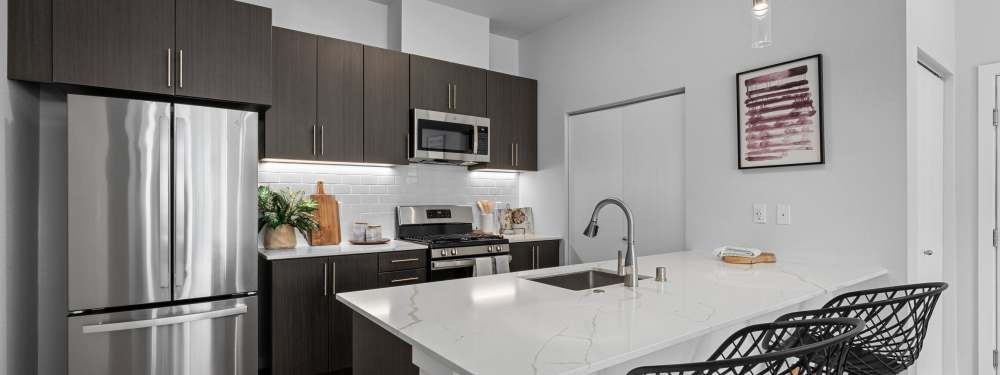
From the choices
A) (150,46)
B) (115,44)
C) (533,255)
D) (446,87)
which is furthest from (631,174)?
(115,44)

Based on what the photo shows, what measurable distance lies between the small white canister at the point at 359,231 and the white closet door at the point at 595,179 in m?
1.67

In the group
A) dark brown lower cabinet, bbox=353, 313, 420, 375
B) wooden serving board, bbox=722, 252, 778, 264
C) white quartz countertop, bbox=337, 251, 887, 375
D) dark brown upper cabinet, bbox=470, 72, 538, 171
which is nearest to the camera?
white quartz countertop, bbox=337, 251, 887, 375

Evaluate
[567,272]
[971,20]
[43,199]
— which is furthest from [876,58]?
[43,199]

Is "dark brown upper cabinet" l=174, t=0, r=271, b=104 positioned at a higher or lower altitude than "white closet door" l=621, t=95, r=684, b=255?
higher

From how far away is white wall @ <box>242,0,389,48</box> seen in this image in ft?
11.0

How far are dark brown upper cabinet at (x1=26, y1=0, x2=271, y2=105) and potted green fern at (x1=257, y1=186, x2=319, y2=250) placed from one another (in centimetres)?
64

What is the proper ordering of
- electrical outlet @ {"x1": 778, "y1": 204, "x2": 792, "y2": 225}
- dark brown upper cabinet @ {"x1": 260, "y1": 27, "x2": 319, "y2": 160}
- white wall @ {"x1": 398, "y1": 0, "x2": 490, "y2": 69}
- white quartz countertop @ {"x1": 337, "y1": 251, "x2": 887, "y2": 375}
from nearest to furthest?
white quartz countertop @ {"x1": 337, "y1": 251, "x2": 887, "y2": 375}, electrical outlet @ {"x1": 778, "y1": 204, "x2": 792, "y2": 225}, dark brown upper cabinet @ {"x1": 260, "y1": 27, "x2": 319, "y2": 160}, white wall @ {"x1": 398, "y1": 0, "x2": 490, "y2": 69}

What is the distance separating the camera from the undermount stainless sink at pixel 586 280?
218 cm

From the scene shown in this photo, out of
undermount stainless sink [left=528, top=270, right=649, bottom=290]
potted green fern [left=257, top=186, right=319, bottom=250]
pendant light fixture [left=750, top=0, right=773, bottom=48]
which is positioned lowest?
undermount stainless sink [left=528, top=270, right=649, bottom=290]

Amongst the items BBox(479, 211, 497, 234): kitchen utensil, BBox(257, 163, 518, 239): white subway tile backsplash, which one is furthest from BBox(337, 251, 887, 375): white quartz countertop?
BBox(479, 211, 497, 234): kitchen utensil

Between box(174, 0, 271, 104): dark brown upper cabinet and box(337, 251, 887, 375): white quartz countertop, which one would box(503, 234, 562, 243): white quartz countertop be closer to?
box(337, 251, 887, 375): white quartz countertop

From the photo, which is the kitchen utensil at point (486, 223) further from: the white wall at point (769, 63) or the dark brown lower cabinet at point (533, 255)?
the white wall at point (769, 63)

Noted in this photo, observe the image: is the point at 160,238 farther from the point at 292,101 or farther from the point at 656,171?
the point at 656,171

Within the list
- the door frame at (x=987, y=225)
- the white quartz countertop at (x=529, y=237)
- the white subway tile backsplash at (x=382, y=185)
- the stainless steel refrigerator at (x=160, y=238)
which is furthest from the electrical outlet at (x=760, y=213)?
the stainless steel refrigerator at (x=160, y=238)
